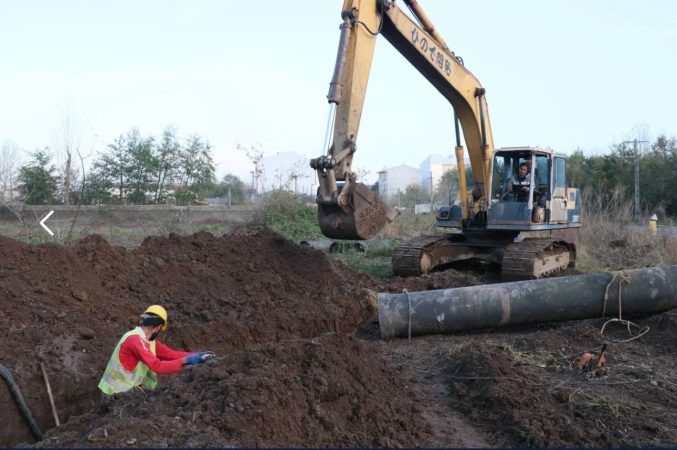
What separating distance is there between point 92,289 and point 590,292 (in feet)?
19.1

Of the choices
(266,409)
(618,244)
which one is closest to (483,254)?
(618,244)

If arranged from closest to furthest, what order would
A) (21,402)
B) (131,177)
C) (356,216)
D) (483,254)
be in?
(21,402) < (356,216) < (483,254) < (131,177)

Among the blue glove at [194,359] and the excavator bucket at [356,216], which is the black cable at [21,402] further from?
the excavator bucket at [356,216]

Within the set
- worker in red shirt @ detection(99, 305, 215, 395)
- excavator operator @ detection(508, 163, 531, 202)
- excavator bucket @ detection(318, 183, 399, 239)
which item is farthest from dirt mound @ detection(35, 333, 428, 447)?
→ excavator operator @ detection(508, 163, 531, 202)

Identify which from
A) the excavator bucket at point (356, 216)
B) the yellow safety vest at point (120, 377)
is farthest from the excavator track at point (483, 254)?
the yellow safety vest at point (120, 377)

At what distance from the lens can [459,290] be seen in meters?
6.86

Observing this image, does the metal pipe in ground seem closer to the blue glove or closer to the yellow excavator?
the yellow excavator

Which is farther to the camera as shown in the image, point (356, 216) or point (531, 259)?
point (531, 259)

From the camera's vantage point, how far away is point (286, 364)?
13.9ft

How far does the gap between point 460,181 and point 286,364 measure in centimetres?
735

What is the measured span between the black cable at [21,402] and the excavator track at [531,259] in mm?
6797

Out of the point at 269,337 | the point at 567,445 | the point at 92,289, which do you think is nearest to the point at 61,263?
the point at 92,289

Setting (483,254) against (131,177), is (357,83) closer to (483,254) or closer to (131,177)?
(483,254)

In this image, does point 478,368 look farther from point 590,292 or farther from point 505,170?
point 505,170
